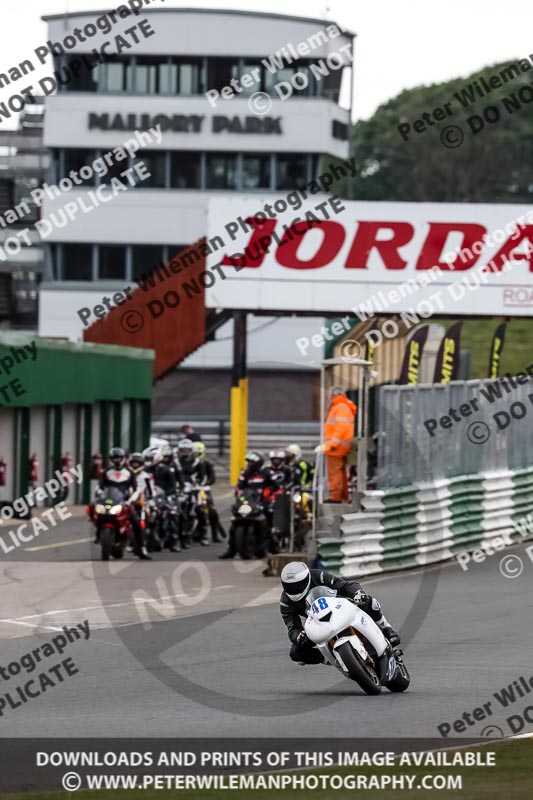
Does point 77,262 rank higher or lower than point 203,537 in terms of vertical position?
higher

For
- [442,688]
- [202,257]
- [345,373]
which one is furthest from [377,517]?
[345,373]

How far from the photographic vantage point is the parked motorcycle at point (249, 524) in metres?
22.3

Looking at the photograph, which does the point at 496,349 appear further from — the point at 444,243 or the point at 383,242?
the point at 383,242

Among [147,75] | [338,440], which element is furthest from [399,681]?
[147,75]

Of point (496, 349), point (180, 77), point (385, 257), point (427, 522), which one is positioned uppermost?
point (180, 77)

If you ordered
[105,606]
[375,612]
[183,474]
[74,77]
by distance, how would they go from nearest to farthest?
1. [375,612]
2. [105,606]
3. [183,474]
4. [74,77]

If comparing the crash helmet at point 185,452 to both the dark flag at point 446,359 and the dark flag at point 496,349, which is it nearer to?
the dark flag at point 446,359

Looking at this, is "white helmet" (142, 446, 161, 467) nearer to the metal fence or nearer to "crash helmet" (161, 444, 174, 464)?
"crash helmet" (161, 444, 174, 464)

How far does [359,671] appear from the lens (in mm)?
11016

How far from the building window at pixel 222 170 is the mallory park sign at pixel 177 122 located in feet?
3.74

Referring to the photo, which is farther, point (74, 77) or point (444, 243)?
point (74, 77)

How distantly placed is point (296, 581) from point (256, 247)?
23129 millimetres

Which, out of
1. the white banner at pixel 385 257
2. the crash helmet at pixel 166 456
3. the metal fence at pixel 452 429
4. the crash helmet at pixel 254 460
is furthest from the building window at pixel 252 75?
the crash helmet at pixel 254 460

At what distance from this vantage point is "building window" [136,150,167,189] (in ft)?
214
